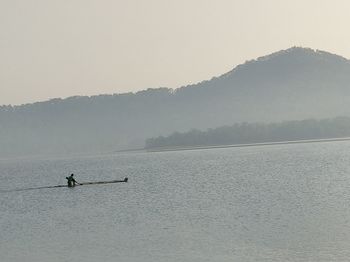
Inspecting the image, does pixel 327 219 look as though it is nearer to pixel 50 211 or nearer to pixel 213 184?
pixel 50 211

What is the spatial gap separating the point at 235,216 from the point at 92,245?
628 inches

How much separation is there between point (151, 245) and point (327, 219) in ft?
53.3

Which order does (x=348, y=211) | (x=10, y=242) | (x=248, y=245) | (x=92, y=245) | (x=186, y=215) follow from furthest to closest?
(x=186, y=215)
(x=348, y=211)
(x=10, y=242)
(x=92, y=245)
(x=248, y=245)

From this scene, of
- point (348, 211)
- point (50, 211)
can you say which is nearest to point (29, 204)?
point (50, 211)

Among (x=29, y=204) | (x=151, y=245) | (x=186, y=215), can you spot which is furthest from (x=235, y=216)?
(x=29, y=204)

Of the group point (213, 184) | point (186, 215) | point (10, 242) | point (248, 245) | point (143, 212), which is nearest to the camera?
point (248, 245)

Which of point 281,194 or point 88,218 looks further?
point 281,194

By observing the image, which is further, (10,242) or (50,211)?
(50,211)

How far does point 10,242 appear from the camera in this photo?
2068 inches

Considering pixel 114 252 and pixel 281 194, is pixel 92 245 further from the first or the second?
pixel 281 194

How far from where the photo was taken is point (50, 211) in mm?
73312

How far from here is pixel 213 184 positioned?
98.9 m

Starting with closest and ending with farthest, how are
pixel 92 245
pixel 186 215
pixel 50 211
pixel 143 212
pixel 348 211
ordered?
1. pixel 92 245
2. pixel 348 211
3. pixel 186 215
4. pixel 143 212
5. pixel 50 211

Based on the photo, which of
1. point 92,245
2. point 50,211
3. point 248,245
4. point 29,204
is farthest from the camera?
point 29,204
